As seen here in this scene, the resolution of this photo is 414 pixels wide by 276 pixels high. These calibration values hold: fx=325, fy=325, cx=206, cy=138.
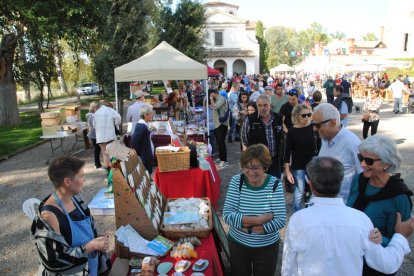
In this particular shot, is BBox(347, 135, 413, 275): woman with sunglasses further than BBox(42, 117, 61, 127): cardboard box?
No

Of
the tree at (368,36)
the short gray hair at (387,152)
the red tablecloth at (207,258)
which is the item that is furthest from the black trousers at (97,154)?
the tree at (368,36)

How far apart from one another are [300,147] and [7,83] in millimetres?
14542

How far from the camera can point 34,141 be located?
11.4 m

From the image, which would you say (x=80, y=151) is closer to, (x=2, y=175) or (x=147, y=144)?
(x=2, y=175)

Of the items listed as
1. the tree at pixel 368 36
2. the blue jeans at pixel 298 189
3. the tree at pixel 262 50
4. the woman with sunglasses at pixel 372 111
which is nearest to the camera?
the blue jeans at pixel 298 189

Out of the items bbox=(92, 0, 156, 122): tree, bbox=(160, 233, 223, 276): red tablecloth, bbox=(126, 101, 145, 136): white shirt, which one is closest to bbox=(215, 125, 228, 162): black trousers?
bbox=(126, 101, 145, 136): white shirt

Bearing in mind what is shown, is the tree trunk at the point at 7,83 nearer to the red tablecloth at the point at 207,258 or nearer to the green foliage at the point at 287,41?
the red tablecloth at the point at 207,258

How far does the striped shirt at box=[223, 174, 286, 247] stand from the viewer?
2482 mm

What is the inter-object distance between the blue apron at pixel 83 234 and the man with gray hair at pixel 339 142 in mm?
2244

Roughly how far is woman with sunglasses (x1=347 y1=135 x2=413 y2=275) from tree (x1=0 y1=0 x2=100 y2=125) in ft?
41.0

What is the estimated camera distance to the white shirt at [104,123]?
23.0 feet

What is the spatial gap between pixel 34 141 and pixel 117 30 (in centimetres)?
517

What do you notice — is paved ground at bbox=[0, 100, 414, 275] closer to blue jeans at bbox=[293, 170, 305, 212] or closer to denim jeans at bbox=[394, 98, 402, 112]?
blue jeans at bbox=[293, 170, 305, 212]

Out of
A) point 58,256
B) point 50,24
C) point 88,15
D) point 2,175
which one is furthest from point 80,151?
point 58,256
